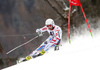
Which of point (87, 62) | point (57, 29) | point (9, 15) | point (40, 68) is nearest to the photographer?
point (87, 62)

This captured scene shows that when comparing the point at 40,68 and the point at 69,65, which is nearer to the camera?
the point at 69,65

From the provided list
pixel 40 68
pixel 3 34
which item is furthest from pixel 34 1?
pixel 40 68

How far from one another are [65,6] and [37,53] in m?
2.25

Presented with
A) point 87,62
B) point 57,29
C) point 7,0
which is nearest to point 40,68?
point 87,62

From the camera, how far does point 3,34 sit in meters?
5.38

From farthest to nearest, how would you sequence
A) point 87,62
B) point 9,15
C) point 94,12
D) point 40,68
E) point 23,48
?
point 23,48 → point 9,15 → point 94,12 → point 40,68 → point 87,62

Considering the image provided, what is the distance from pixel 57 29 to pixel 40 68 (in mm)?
1310

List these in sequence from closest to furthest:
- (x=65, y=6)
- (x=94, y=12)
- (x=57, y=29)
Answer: (x=57, y=29), (x=65, y=6), (x=94, y=12)

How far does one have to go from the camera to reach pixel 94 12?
4.79m

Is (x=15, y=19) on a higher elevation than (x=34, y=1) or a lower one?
lower

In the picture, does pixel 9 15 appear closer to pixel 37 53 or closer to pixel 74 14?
pixel 74 14

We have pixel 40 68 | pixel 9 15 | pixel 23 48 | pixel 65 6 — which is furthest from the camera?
pixel 23 48

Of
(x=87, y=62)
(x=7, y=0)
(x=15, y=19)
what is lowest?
(x=87, y=62)

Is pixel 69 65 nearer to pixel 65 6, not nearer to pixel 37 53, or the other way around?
pixel 37 53
